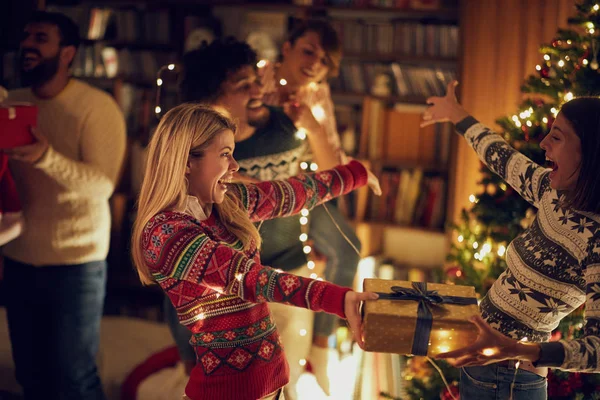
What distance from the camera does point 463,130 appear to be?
1.84m

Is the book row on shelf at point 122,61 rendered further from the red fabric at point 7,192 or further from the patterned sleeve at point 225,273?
the patterned sleeve at point 225,273

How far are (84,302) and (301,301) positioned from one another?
44.8 inches

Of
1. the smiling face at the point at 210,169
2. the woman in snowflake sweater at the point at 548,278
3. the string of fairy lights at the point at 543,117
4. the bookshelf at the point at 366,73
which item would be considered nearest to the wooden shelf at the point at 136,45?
the bookshelf at the point at 366,73

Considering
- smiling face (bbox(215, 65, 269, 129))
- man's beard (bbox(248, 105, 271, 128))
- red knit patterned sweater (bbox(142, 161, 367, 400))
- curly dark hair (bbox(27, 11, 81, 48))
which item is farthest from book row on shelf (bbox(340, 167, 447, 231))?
red knit patterned sweater (bbox(142, 161, 367, 400))

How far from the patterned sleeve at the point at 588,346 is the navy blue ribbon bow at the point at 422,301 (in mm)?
184

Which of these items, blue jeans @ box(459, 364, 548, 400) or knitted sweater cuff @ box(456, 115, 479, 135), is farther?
knitted sweater cuff @ box(456, 115, 479, 135)

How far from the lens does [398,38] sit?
3848 millimetres

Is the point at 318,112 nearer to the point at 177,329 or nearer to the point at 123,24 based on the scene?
the point at 177,329

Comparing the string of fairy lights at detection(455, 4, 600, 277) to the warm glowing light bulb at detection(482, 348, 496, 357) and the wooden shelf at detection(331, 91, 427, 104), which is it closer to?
Answer: the warm glowing light bulb at detection(482, 348, 496, 357)

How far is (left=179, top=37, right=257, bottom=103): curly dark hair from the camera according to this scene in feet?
6.47

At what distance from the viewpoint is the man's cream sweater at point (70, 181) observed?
85.0 inches

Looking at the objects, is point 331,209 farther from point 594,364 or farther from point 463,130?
point 594,364

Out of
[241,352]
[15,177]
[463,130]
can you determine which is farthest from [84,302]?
[463,130]

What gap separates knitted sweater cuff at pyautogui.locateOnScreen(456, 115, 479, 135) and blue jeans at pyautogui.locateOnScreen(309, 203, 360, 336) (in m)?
0.72
